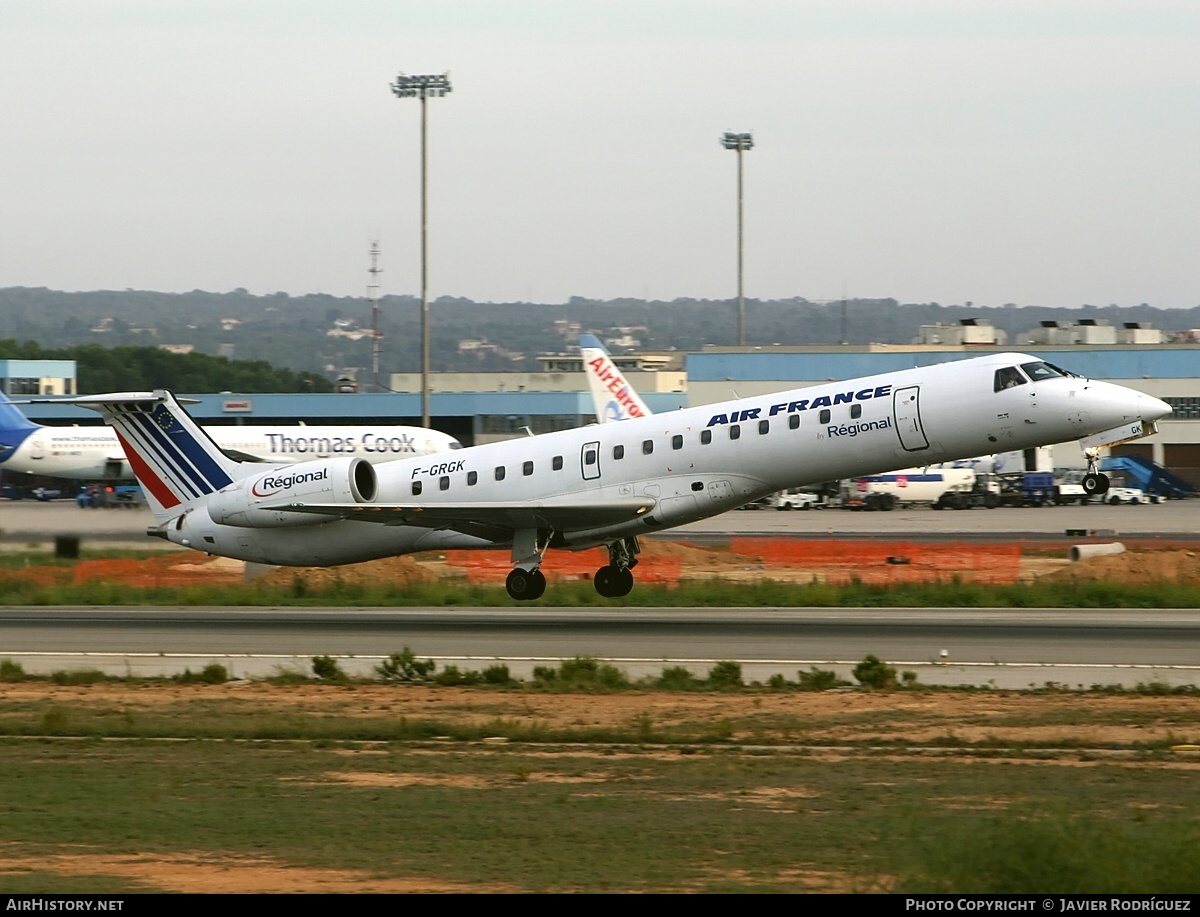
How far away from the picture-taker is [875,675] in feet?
65.4

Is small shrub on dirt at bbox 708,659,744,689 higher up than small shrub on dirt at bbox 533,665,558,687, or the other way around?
small shrub on dirt at bbox 708,659,744,689

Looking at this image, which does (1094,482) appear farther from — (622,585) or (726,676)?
(622,585)

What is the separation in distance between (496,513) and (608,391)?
77.2 feet

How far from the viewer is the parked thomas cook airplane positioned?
63312 millimetres

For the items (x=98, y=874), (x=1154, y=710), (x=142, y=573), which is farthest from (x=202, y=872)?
(x=142, y=573)

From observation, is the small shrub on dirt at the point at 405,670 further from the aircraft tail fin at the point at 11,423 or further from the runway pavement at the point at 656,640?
the aircraft tail fin at the point at 11,423

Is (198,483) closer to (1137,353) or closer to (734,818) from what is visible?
(734,818)

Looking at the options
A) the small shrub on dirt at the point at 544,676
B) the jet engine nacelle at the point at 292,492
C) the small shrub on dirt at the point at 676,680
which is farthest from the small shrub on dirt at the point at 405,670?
the jet engine nacelle at the point at 292,492

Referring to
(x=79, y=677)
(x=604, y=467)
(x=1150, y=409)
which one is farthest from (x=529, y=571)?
(x=1150, y=409)

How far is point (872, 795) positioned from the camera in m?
13.1

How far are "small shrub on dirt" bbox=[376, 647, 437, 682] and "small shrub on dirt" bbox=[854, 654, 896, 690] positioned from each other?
6.18 meters

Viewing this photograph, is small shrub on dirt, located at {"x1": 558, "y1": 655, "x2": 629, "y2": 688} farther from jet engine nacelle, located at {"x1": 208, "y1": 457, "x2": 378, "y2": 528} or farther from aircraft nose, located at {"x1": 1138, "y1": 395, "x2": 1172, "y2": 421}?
jet engine nacelle, located at {"x1": 208, "y1": 457, "x2": 378, "y2": 528}

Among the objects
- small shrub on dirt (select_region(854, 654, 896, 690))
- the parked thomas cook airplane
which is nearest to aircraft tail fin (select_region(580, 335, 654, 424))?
the parked thomas cook airplane

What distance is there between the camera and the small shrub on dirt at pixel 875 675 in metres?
19.8
